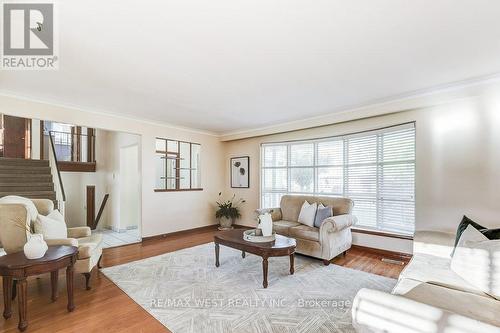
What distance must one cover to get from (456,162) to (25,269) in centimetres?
504

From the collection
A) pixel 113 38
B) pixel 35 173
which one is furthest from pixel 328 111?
pixel 35 173

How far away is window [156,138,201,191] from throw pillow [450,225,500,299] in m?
4.98

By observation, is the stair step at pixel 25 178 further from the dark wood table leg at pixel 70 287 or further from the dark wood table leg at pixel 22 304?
the dark wood table leg at pixel 22 304

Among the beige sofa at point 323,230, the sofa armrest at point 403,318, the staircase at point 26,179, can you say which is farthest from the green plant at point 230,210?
the sofa armrest at point 403,318

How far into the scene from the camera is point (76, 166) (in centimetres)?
620

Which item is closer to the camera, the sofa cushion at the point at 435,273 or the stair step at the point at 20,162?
the sofa cushion at the point at 435,273

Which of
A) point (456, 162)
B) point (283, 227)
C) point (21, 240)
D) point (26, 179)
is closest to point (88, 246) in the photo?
point (21, 240)

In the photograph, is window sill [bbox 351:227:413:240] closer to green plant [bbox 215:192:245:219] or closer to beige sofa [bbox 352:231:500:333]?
beige sofa [bbox 352:231:500:333]

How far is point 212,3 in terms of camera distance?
1.64 metres

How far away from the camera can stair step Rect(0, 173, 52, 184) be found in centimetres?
460

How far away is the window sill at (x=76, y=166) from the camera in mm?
5922

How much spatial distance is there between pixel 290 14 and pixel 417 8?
36.2 inches

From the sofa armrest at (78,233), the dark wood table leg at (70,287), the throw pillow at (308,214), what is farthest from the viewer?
the throw pillow at (308,214)

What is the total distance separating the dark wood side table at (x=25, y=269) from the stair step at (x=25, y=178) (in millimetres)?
3438
